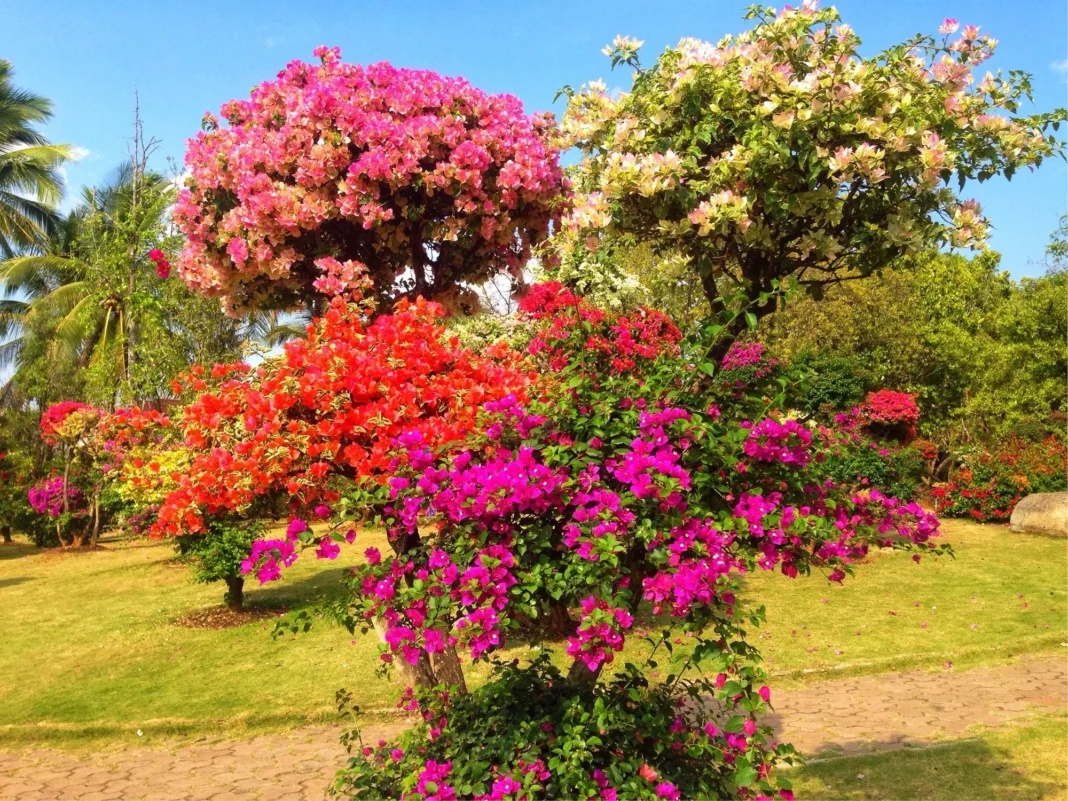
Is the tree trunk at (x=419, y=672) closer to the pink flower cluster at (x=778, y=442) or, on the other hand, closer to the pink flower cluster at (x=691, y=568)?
the pink flower cluster at (x=691, y=568)

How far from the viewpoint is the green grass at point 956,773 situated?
17.2ft

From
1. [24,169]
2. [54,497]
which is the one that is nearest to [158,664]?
[54,497]

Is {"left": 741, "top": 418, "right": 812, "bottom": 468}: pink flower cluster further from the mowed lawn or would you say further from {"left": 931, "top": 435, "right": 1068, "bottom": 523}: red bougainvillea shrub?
{"left": 931, "top": 435, "right": 1068, "bottom": 523}: red bougainvillea shrub

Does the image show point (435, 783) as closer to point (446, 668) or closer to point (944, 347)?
A: point (446, 668)

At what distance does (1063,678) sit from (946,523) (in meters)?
9.03

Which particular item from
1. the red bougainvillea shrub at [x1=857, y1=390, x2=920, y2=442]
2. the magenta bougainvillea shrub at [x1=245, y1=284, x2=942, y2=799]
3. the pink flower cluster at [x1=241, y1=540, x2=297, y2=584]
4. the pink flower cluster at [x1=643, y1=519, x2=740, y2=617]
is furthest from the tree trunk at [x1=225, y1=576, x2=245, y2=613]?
the red bougainvillea shrub at [x1=857, y1=390, x2=920, y2=442]

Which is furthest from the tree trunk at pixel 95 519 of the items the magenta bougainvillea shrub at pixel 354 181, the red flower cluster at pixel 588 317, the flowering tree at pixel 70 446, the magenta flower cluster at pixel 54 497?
the magenta bougainvillea shrub at pixel 354 181

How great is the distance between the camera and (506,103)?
6305 mm

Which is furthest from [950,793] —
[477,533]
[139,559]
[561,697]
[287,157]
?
[139,559]

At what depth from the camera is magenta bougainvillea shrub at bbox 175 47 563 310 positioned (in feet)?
19.3

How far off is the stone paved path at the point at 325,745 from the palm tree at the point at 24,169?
90.9ft

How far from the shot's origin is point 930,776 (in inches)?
216

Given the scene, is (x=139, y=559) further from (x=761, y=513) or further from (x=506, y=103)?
(x=761, y=513)

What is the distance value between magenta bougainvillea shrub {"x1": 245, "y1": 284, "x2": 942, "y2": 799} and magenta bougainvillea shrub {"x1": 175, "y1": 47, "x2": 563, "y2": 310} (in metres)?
2.40
